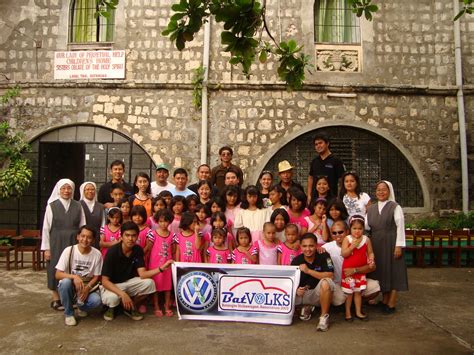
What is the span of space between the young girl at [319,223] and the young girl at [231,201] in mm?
894

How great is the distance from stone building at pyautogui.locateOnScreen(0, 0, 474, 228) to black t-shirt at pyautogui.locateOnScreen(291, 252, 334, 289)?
4.36m

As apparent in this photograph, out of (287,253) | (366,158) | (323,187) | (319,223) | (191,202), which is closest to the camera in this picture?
(287,253)

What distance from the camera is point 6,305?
5.25 m

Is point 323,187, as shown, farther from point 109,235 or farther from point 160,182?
point 109,235

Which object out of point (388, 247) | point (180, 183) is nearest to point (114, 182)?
point (180, 183)

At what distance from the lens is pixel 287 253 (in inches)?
187

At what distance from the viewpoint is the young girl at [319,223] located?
5066 mm

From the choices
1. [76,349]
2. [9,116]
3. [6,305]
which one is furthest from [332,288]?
[9,116]

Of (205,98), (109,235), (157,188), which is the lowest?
(109,235)

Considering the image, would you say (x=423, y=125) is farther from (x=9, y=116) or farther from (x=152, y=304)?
(x=9, y=116)

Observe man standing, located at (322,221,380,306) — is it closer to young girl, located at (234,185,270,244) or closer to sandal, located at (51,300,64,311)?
young girl, located at (234,185,270,244)

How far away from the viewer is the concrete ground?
152 inches

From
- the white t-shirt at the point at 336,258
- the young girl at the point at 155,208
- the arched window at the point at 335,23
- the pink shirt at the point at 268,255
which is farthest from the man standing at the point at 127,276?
the arched window at the point at 335,23

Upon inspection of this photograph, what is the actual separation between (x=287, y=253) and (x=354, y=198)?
4.13ft
